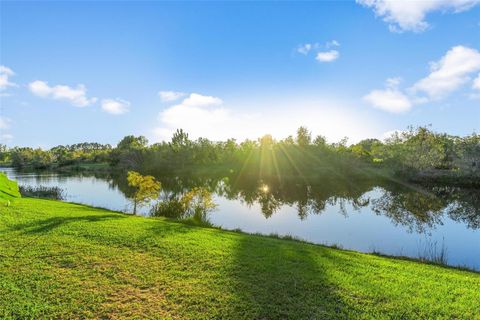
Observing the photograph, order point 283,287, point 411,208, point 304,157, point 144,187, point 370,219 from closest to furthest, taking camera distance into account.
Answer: point 283,287
point 144,187
point 370,219
point 411,208
point 304,157

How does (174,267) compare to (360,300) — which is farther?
(174,267)

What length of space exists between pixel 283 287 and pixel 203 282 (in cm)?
148

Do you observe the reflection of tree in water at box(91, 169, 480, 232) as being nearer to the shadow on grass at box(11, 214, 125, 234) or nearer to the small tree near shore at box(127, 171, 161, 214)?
the small tree near shore at box(127, 171, 161, 214)

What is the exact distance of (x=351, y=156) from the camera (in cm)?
5900

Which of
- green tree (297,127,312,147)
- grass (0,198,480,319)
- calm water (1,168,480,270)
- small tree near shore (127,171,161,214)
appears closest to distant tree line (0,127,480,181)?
green tree (297,127,312,147)

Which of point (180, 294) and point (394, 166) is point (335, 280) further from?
point (394, 166)

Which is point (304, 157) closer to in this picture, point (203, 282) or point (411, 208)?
point (411, 208)

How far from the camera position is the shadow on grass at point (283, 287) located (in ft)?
14.8

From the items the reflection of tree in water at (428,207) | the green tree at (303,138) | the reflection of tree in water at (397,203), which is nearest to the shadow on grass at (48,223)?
the reflection of tree in water at (397,203)

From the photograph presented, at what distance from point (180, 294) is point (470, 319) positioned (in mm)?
4647

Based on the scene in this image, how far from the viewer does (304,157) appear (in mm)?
60844

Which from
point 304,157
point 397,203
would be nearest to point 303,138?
point 304,157

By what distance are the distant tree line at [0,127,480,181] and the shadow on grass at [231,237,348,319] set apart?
135 ft

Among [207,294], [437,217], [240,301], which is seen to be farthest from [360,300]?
[437,217]
